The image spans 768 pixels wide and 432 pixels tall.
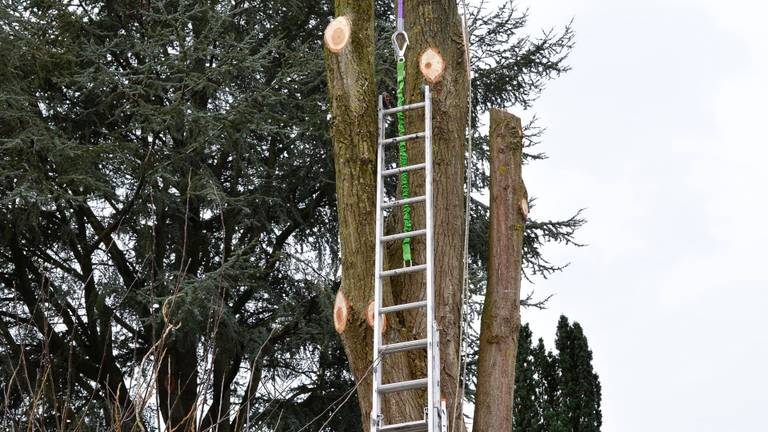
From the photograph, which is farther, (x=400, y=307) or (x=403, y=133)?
(x=403, y=133)

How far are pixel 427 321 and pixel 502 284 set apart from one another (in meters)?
0.66

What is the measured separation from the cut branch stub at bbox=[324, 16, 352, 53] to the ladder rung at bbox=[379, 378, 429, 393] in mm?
1641

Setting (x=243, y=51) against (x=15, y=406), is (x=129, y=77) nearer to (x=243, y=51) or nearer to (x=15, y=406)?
(x=243, y=51)

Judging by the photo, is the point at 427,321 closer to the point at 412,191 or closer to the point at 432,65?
the point at 412,191

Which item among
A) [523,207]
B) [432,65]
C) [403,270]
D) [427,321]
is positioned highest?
[432,65]

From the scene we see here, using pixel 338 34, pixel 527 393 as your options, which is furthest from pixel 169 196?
pixel 338 34

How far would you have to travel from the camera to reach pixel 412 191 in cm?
513

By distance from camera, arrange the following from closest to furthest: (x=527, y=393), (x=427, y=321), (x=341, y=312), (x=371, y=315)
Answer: (x=427, y=321)
(x=371, y=315)
(x=341, y=312)
(x=527, y=393)

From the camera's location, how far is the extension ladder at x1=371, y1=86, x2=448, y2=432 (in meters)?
4.62

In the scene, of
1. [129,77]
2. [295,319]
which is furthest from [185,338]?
[129,77]

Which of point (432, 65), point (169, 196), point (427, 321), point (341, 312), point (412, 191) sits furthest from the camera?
point (169, 196)

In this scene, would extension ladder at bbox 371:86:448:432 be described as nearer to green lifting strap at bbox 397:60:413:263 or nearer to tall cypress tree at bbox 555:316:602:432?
green lifting strap at bbox 397:60:413:263

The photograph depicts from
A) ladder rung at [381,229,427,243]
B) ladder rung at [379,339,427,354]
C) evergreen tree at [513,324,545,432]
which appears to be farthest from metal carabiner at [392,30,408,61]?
evergreen tree at [513,324,545,432]

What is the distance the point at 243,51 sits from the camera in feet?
32.0
